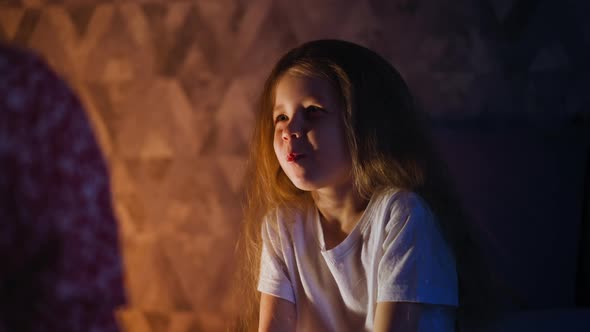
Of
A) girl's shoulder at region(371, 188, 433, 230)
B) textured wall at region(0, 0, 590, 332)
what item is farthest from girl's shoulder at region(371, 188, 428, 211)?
textured wall at region(0, 0, 590, 332)

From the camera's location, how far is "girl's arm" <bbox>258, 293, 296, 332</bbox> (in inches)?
37.5

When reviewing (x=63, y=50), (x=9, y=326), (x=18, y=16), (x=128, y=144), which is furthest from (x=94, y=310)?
(x=18, y=16)

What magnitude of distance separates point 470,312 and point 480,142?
0.46 metres

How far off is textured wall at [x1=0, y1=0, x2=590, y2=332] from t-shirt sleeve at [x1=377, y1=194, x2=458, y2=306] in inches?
23.9

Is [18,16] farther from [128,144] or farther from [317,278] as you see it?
[317,278]

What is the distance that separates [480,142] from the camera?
1241mm

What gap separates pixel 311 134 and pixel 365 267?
0.75 feet

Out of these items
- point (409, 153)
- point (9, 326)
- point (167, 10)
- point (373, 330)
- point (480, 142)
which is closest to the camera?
point (373, 330)

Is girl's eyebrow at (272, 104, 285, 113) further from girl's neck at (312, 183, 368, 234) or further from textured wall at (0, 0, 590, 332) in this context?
textured wall at (0, 0, 590, 332)

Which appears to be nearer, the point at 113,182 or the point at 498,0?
the point at 498,0

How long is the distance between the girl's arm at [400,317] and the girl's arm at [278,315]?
0.22 m

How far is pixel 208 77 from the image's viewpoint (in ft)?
4.87

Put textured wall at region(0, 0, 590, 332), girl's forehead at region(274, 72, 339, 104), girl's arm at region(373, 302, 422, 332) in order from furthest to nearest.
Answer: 1. textured wall at region(0, 0, 590, 332)
2. girl's forehead at region(274, 72, 339, 104)
3. girl's arm at region(373, 302, 422, 332)

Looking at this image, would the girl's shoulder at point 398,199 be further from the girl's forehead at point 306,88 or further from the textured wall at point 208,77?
the textured wall at point 208,77
